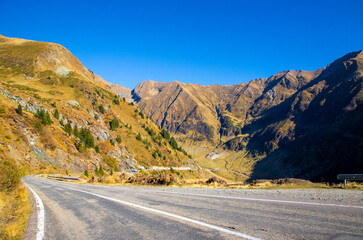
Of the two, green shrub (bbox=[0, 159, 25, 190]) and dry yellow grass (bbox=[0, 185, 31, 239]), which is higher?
green shrub (bbox=[0, 159, 25, 190])

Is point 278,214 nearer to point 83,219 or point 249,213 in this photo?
point 249,213

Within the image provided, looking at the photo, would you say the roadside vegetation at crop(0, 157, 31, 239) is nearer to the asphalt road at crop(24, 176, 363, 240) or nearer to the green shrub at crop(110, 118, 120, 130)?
the asphalt road at crop(24, 176, 363, 240)

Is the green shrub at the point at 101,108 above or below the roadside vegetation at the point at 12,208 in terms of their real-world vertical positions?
above

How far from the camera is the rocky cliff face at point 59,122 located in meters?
53.4

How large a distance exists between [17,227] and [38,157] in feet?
192

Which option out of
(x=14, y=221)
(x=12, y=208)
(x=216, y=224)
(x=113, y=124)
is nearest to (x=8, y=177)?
(x=12, y=208)

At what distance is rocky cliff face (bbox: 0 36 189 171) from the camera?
53375mm

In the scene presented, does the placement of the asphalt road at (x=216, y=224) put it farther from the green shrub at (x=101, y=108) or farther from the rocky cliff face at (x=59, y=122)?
the green shrub at (x=101, y=108)

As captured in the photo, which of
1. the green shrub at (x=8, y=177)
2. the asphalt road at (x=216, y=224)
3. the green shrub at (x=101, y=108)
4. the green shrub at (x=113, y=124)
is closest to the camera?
the asphalt road at (x=216, y=224)

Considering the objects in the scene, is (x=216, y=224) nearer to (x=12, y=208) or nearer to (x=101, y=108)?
(x=12, y=208)

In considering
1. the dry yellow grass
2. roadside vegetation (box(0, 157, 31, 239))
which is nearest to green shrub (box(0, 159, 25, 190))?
roadside vegetation (box(0, 157, 31, 239))

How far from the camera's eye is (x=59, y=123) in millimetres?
76750

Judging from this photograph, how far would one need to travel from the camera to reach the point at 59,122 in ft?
254

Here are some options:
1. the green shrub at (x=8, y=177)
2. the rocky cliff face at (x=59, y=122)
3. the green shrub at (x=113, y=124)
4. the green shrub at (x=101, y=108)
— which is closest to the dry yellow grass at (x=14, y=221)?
the green shrub at (x=8, y=177)
